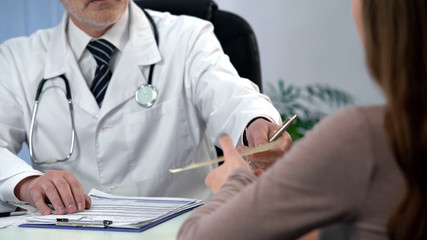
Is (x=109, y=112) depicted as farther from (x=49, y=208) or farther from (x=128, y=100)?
(x=49, y=208)

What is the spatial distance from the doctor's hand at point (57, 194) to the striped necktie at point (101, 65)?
1.43 feet

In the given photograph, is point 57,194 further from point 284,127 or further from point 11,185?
point 284,127

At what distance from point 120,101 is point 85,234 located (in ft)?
2.28

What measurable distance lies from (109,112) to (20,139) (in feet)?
1.11

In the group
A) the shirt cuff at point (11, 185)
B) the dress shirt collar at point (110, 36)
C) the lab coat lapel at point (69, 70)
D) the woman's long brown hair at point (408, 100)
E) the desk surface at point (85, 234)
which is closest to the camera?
the woman's long brown hair at point (408, 100)

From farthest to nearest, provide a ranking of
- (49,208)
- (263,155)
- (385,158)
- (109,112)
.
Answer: (109,112) → (49,208) → (263,155) → (385,158)

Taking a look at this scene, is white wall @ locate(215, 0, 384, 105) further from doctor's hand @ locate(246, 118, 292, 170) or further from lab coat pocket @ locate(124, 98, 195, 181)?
doctor's hand @ locate(246, 118, 292, 170)

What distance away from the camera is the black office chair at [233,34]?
174cm

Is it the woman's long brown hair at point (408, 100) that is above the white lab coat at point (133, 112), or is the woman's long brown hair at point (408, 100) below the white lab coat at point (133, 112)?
above

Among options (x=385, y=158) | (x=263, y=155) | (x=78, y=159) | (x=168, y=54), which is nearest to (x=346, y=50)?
(x=168, y=54)

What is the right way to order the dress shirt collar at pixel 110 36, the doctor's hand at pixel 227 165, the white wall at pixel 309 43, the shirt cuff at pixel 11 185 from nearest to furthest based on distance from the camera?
the doctor's hand at pixel 227 165 < the shirt cuff at pixel 11 185 < the dress shirt collar at pixel 110 36 < the white wall at pixel 309 43

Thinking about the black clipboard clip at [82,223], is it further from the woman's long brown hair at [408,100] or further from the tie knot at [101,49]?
the tie knot at [101,49]

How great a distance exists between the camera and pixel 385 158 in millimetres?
601

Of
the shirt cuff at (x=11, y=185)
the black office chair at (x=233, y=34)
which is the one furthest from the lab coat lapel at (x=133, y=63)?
the shirt cuff at (x=11, y=185)
